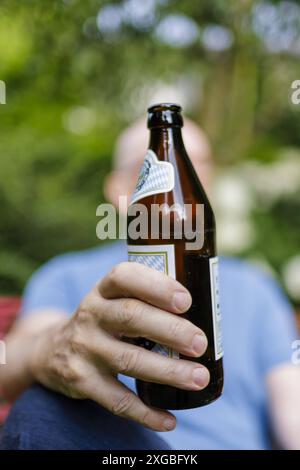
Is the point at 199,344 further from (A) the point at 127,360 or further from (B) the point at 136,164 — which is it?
(B) the point at 136,164

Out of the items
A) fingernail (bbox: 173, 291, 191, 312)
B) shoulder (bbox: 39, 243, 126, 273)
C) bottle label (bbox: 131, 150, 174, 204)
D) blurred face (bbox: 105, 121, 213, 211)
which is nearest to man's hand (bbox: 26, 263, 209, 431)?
fingernail (bbox: 173, 291, 191, 312)

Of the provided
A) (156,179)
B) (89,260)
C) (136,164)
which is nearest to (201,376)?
(156,179)

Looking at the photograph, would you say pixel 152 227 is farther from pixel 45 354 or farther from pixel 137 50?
pixel 137 50

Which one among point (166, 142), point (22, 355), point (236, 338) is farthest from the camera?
point (236, 338)

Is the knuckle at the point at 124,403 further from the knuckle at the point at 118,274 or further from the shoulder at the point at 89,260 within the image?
the shoulder at the point at 89,260

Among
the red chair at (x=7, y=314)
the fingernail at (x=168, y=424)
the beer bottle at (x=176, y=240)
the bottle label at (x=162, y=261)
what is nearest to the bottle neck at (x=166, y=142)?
the beer bottle at (x=176, y=240)

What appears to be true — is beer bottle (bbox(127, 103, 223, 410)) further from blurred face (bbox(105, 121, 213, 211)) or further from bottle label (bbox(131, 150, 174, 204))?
blurred face (bbox(105, 121, 213, 211))

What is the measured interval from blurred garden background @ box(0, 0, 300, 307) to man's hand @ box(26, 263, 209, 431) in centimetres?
58

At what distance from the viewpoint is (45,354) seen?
0.77m

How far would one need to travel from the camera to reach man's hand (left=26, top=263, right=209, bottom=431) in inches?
24.0

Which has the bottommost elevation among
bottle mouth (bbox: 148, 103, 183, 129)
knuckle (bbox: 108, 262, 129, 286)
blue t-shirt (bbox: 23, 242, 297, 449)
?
blue t-shirt (bbox: 23, 242, 297, 449)

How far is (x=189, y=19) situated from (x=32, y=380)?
1.36 meters

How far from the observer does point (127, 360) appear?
2.06ft

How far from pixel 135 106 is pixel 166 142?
1.47m
